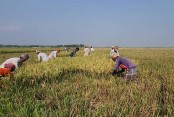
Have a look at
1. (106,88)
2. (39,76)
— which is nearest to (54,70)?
(39,76)

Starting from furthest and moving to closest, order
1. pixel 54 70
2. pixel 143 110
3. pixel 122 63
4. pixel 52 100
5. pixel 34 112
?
pixel 54 70, pixel 122 63, pixel 52 100, pixel 143 110, pixel 34 112

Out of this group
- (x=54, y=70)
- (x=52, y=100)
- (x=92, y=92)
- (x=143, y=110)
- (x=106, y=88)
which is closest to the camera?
(x=143, y=110)

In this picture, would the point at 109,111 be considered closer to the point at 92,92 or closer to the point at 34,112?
the point at 34,112

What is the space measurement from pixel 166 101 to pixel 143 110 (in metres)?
1.30

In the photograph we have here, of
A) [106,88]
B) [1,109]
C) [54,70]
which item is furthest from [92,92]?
[54,70]

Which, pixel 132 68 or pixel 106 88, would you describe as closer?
pixel 106 88

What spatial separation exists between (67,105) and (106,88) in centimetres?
267

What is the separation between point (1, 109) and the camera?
518 centimetres

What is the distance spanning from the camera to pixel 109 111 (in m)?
5.43

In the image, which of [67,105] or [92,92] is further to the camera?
[92,92]

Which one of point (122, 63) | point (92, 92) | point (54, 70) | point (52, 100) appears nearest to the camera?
point (52, 100)

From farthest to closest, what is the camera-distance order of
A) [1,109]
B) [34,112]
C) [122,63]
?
[122,63] < [1,109] < [34,112]

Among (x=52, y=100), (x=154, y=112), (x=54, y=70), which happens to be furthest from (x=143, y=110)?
(x=54, y=70)

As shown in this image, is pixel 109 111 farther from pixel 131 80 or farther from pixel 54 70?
pixel 54 70
